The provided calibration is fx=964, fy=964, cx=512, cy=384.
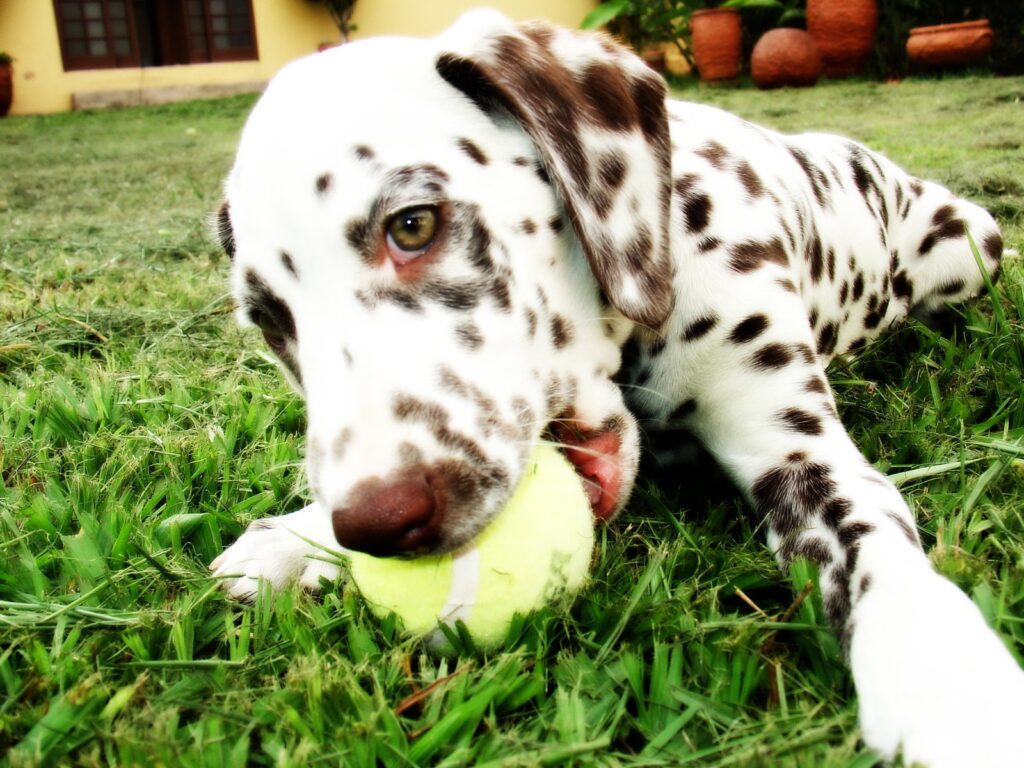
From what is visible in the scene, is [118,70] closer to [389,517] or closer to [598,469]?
[598,469]

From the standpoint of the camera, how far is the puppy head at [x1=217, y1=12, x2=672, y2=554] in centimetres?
169

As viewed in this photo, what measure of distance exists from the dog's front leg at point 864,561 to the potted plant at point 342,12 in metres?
18.9

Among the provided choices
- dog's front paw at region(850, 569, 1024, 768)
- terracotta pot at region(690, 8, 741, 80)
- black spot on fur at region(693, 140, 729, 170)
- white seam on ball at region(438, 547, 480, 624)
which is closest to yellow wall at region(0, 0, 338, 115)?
terracotta pot at region(690, 8, 741, 80)

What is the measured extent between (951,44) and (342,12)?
11996 mm

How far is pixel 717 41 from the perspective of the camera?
568 inches

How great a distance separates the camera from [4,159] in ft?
37.6

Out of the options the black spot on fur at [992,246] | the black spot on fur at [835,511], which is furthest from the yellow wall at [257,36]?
the black spot on fur at [835,511]

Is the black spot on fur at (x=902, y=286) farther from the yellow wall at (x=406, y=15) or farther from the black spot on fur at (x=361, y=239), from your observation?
the yellow wall at (x=406, y=15)

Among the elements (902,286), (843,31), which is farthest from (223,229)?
(843,31)

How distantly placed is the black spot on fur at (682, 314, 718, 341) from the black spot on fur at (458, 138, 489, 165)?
2.18ft

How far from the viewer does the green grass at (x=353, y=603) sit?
153 cm

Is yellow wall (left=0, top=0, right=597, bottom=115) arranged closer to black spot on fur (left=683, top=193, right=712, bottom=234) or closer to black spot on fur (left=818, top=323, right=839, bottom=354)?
black spot on fur (left=818, top=323, right=839, bottom=354)

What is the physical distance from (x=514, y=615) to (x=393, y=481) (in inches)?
14.7

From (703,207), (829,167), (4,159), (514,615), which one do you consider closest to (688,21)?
(4,159)
